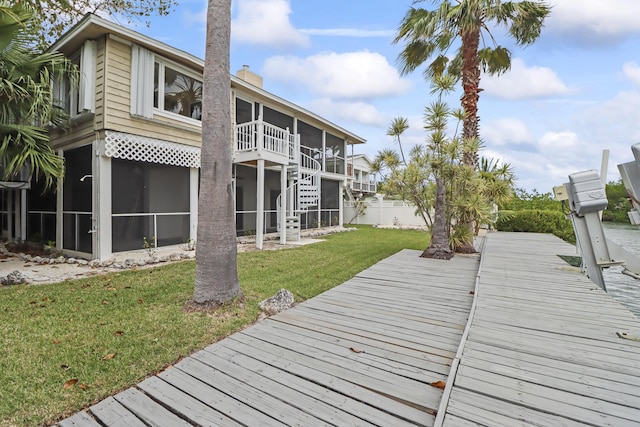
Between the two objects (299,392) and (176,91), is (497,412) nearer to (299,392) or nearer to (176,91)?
(299,392)

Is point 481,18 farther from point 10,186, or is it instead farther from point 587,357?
point 10,186

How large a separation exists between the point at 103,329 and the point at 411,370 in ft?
10.3

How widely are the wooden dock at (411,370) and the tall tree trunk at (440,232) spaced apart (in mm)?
3061

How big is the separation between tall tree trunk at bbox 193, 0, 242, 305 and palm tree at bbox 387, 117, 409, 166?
541 cm

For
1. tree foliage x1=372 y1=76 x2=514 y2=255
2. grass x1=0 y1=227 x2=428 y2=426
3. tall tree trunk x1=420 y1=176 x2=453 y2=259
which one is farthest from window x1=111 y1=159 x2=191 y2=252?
tall tree trunk x1=420 y1=176 x2=453 y2=259

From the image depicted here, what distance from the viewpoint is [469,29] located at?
7797 mm

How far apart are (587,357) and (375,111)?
2375 centimetres

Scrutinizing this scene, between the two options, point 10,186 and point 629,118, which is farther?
point 629,118

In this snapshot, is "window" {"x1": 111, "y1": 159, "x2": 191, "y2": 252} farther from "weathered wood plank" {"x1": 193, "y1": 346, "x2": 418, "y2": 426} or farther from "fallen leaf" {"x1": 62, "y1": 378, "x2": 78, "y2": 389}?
"weathered wood plank" {"x1": 193, "y1": 346, "x2": 418, "y2": 426}

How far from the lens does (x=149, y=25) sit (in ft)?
39.7

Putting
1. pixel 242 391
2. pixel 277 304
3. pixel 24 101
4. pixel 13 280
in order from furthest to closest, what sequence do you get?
pixel 24 101
pixel 13 280
pixel 277 304
pixel 242 391

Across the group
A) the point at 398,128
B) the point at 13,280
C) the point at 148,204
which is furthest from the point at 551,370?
the point at 148,204

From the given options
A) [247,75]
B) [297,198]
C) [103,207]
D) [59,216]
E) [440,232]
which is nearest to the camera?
[103,207]

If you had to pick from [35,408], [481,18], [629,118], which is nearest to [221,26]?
[35,408]
